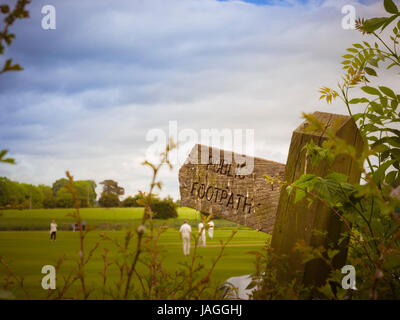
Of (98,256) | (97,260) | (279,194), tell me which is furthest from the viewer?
(98,256)

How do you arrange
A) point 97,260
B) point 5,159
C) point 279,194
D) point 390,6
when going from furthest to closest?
point 97,260, point 279,194, point 390,6, point 5,159

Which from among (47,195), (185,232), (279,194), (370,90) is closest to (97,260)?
(185,232)

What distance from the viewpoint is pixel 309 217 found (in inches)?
64.2

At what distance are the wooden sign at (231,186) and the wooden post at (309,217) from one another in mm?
779

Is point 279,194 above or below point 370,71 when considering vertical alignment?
below

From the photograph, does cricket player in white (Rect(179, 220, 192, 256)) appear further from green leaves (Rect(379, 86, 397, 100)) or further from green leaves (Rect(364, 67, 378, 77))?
green leaves (Rect(364, 67, 378, 77))

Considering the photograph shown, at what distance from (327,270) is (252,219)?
970 millimetres

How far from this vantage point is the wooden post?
5.28 ft

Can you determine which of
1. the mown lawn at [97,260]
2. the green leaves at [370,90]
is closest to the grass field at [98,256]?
the mown lawn at [97,260]

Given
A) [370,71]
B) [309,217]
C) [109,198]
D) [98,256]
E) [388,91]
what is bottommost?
[98,256]

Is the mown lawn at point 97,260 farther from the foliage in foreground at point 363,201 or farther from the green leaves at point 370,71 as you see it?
the green leaves at point 370,71

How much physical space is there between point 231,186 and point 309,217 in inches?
43.8

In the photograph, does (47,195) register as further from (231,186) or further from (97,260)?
(97,260)

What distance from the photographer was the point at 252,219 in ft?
8.55
